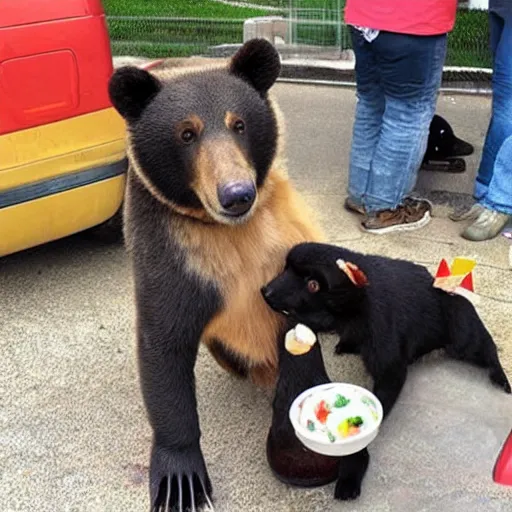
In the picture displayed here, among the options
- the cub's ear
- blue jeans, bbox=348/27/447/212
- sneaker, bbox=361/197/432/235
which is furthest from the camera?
sneaker, bbox=361/197/432/235

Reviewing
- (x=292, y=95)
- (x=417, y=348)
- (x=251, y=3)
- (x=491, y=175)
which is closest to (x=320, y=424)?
(x=417, y=348)

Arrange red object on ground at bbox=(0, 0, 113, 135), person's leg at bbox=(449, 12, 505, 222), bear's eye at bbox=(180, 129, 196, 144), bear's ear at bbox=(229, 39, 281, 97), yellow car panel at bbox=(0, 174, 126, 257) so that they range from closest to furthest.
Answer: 1. bear's eye at bbox=(180, 129, 196, 144)
2. bear's ear at bbox=(229, 39, 281, 97)
3. red object on ground at bbox=(0, 0, 113, 135)
4. yellow car panel at bbox=(0, 174, 126, 257)
5. person's leg at bbox=(449, 12, 505, 222)

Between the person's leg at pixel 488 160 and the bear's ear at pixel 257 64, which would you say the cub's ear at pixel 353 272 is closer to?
the bear's ear at pixel 257 64

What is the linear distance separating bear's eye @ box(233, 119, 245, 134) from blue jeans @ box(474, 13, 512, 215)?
2508 millimetres

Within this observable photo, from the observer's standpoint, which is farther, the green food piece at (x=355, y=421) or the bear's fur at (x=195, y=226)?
the green food piece at (x=355, y=421)

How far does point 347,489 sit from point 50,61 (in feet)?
7.36

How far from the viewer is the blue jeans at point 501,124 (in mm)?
4492

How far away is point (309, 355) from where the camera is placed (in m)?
2.80

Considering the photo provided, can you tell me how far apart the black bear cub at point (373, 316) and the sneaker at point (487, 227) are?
138 cm

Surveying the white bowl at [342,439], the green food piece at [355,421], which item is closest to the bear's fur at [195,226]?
the white bowl at [342,439]

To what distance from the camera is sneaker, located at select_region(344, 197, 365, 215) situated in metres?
4.99

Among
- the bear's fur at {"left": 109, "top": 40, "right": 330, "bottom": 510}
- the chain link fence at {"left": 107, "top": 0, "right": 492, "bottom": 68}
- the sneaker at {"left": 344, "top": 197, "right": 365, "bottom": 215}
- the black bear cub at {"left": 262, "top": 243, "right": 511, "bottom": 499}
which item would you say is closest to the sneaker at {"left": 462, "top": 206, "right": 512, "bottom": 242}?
the sneaker at {"left": 344, "top": 197, "right": 365, "bottom": 215}

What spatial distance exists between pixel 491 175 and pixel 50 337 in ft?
8.86

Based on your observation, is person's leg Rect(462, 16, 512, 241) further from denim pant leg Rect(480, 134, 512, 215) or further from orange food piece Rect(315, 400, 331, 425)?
orange food piece Rect(315, 400, 331, 425)
